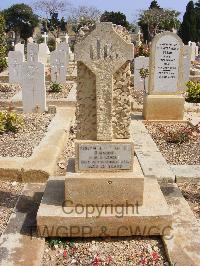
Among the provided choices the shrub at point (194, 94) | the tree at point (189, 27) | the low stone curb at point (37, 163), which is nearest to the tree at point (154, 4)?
→ the tree at point (189, 27)

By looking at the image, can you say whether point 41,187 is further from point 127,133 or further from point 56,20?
point 56,20

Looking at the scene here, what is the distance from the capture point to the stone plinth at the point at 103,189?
3.91 m

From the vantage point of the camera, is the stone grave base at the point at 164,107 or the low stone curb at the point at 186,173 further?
the stone grave base at the point at 164,107

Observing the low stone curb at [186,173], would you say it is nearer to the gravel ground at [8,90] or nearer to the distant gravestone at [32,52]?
the gravel ground at [8,90]

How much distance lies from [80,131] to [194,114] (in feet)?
18.9

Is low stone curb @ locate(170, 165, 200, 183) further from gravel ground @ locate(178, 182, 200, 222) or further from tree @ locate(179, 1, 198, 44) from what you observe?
tree @ locate(179, 1, 198, 44)

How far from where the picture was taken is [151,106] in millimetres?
8359

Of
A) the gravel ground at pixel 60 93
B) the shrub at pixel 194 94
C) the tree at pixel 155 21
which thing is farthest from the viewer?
the tree at pixel 155 21

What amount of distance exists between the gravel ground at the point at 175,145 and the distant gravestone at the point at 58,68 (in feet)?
19.6

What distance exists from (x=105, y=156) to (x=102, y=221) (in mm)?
674

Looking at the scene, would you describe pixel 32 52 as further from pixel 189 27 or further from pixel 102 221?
pixel 189 27

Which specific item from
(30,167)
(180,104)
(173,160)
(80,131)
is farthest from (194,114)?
(80,131)

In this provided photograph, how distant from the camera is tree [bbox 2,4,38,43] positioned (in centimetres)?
4669

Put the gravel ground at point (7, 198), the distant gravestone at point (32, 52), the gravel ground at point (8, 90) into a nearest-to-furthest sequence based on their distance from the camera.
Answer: the gravel ground at point (7, 198) → the gravel ground at point (8, 90) → the distant gravestone at point (32, 52)
